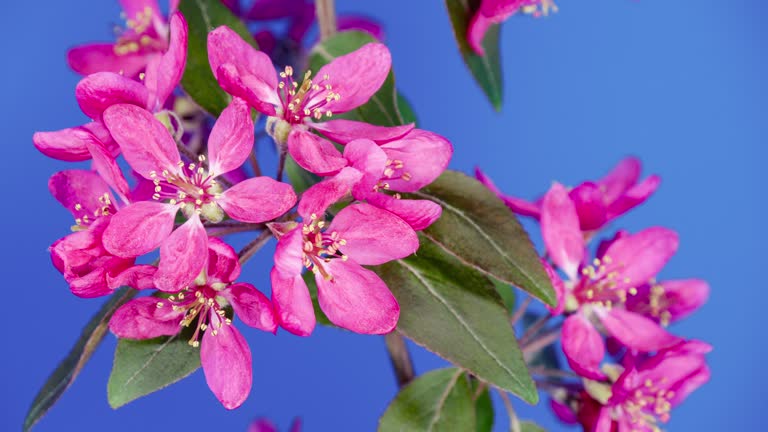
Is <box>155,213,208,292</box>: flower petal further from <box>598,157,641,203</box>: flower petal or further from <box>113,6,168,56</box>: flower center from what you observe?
<box>598,157,641,203</box>: flower petal

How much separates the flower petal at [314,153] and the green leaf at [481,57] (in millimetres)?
379

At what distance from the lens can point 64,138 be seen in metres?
0.98

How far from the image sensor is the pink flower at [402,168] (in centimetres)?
92

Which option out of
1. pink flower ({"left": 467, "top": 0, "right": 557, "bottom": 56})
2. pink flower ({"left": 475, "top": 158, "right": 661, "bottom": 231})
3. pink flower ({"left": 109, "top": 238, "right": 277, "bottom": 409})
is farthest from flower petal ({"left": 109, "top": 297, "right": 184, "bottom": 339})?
pink flower ({"left": 467, "top": 0, "right": 557, "bottom": 56})

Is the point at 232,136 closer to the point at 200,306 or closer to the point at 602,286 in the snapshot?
the point at 200,306

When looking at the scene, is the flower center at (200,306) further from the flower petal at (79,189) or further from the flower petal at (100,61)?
the flower petal at (100,61)

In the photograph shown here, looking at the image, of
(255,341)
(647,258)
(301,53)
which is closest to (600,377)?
(647,258)

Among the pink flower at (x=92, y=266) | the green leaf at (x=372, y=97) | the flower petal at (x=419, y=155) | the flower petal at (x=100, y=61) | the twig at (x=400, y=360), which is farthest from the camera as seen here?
the flower petal at (x=100, y=61)

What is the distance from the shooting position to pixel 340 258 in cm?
102

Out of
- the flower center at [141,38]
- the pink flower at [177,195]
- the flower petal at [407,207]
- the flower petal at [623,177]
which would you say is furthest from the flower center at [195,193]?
the flower petal at [623,177]

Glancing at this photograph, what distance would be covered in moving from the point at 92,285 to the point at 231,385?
20cm

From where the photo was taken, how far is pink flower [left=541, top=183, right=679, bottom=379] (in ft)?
4.02

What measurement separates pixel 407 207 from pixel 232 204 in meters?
0.20

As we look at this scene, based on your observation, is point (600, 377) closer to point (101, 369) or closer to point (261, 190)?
point (261, 190)
